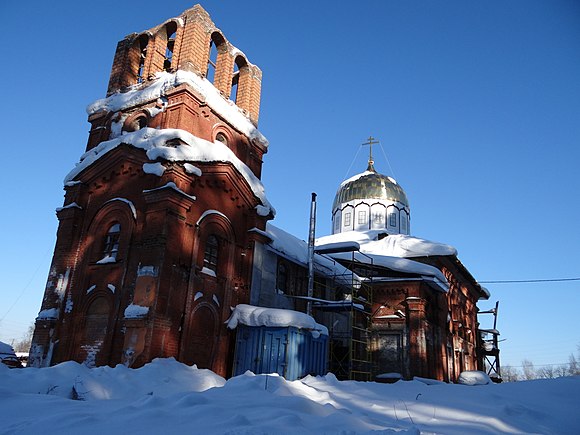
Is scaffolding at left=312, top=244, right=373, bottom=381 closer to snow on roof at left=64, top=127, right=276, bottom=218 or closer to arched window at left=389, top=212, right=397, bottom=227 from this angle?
snow on roof at left=64, top=127, right=276, bottom=218

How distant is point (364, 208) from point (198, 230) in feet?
70.6

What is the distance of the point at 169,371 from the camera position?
11609mm

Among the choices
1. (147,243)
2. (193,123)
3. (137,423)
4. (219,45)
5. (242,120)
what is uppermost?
(219,45)

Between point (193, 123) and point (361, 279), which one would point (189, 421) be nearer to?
point (193, 123)

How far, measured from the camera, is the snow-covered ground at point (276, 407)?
4762mm

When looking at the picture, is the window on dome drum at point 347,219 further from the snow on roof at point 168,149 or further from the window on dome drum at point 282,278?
the snow on roof at point 168,149

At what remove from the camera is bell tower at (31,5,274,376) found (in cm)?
1361

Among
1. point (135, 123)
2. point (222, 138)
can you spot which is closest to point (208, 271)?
point (222, 138)

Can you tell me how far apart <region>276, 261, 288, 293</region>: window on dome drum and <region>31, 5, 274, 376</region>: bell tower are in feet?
8.31

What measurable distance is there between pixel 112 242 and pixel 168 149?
142 inches

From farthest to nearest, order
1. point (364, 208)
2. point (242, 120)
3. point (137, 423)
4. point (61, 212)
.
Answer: point (364, 208), point (242, 120), point (61, 212), point (137, 423)

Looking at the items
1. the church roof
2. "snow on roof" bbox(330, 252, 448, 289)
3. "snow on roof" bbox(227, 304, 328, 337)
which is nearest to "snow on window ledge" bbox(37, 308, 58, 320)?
"snow on roof" bbox(227, 304, 328, 337)

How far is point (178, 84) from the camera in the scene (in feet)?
54.3

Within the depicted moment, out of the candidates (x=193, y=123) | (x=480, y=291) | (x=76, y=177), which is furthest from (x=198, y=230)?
(x=480, y=291)
